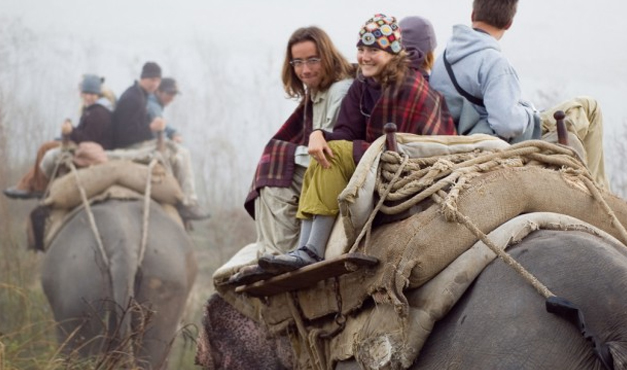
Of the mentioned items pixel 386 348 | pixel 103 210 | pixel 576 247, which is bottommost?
pixel 103 210

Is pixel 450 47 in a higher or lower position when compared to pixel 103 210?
higher

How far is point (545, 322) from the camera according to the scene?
409 centimetres

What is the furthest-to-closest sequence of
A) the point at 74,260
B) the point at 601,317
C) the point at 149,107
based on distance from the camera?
the point at 149,107 < the point at 74,260 < the point at 601,317

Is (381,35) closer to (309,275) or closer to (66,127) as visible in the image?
(309,275)

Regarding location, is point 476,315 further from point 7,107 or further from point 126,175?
point 7,107

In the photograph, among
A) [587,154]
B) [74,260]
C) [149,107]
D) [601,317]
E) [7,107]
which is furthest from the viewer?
[7,107]

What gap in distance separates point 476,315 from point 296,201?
5.30 ft

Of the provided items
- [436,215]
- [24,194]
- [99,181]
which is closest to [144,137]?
[24,194]

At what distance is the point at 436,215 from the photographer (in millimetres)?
4707

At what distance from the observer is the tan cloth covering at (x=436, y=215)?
463 cm

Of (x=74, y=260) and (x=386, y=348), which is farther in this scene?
(x=74, y=260)

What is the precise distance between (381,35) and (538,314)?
5.50ft

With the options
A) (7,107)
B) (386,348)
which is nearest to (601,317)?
(386,348)

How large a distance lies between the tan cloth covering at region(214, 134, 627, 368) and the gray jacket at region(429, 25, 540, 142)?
13.3 inches
